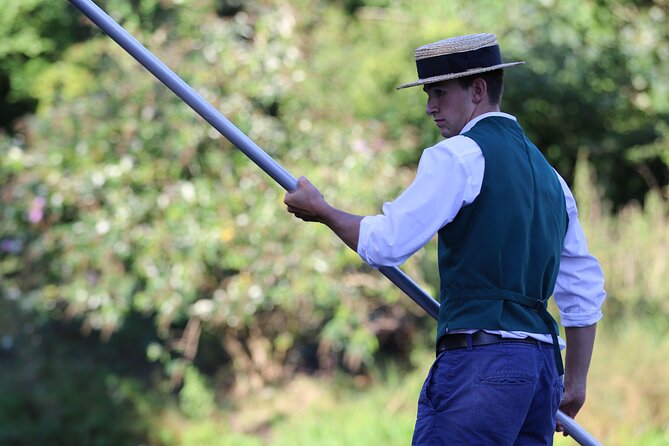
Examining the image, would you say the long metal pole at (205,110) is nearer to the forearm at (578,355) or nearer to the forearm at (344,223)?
the forearm at (344,223)

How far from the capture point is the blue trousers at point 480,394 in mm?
2533

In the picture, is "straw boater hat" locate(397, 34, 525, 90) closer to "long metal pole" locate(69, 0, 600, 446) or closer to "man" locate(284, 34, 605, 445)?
"man" locate(284, 34, 605, 445)

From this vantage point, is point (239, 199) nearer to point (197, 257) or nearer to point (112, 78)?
point (197, 257)

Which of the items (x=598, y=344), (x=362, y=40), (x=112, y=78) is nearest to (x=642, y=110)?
(x=362, y=40)

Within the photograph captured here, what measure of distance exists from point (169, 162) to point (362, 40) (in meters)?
3.56

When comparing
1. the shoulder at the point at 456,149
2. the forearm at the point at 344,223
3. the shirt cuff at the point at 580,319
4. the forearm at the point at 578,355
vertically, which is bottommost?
the forearm at the point at 578,355

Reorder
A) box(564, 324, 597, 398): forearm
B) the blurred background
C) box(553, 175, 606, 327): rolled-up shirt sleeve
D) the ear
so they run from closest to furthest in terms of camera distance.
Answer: the ear
box(553, 175, 606, 327): rolled-up shirt sleeve
box(564, 324, 597, 398): forearm
the blurred background

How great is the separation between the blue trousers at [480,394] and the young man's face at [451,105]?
556mm

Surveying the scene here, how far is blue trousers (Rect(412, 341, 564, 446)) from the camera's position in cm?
253

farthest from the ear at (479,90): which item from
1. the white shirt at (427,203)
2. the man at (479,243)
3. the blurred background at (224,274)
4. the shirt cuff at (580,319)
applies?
the blurred background at (224,274)

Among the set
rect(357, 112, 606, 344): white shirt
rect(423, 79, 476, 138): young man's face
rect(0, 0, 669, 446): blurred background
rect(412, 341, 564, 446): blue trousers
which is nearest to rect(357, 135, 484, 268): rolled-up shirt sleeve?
rect(357, 112, 606, 344): white shirt

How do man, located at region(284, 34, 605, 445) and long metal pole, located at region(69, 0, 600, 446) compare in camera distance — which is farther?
long metal pole, located at region(69, 0, 600, 446)

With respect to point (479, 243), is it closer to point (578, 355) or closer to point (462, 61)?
point (462, 61)

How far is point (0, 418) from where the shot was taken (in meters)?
5.85
